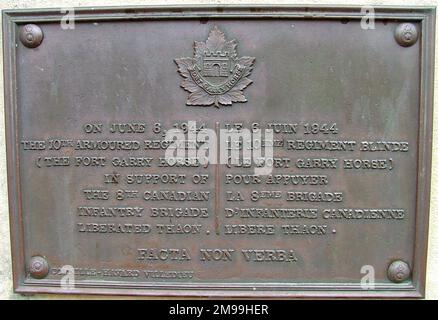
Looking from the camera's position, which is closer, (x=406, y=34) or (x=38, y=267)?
(x=406, y=34)

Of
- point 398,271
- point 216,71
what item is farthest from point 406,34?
point 398,271

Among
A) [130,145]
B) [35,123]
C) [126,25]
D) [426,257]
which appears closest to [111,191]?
[130,145]

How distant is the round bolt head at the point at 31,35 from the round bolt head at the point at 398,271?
82.9 inches


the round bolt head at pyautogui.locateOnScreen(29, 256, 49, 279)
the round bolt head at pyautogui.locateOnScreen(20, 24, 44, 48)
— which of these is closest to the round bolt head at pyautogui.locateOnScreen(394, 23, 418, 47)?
the round bolt head at pyautogui.locateOnScreen(20, 24, 44, 48)

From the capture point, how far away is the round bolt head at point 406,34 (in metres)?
1.97

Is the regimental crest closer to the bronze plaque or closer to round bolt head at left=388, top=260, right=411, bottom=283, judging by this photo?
the bronze plaque

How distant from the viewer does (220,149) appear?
2.04 meters

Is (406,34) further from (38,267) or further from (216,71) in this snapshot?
(38,267)

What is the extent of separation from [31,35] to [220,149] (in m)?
1.10

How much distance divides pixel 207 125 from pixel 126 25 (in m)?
0.64

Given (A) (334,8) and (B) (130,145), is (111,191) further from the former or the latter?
(A) (334,8)

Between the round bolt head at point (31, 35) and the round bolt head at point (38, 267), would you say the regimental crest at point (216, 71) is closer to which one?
the round bolt head at point (31, 35)

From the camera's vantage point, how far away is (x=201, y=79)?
2.01 metres

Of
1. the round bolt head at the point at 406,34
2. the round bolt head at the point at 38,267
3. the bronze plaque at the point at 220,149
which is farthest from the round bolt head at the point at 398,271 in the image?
the round bolt head at the point at 38,267
